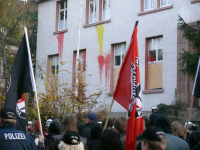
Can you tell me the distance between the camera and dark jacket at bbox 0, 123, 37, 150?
6.46 m

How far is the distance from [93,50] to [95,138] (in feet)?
57.0

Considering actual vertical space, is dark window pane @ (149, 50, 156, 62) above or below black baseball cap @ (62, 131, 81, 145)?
above

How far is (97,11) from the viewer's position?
2511 cm

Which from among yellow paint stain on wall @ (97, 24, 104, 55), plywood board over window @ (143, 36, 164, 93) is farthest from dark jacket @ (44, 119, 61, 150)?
yellow paint stain on wall @ (97, 24, 104, 55)

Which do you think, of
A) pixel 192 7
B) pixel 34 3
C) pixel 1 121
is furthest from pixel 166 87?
pixel 1 121

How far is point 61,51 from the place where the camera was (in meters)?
26.6

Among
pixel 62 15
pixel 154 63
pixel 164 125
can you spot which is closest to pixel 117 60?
pixel 154 63

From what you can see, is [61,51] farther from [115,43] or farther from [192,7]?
[192,7]

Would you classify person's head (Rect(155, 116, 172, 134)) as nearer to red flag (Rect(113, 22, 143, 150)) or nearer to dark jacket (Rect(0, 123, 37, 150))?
red flag (Rect(113, 22, 143, 150))

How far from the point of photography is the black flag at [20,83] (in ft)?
26.2

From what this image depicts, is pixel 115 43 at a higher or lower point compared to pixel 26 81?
higher

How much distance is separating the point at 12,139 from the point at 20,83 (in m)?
2.09

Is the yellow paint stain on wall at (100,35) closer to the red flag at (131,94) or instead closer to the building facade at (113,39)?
the building facade at (113,39)

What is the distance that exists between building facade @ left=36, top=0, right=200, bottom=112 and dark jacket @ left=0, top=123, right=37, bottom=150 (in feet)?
48.0
